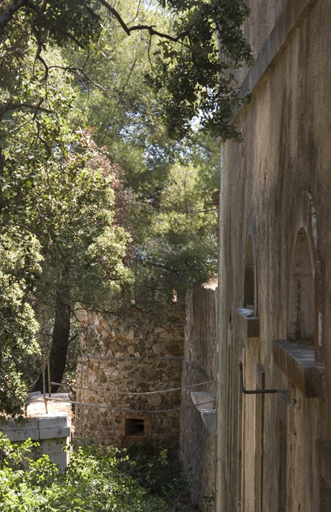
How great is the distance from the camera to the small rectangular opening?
51.3 feet

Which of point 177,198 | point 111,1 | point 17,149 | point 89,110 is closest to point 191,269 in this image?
point 177,198

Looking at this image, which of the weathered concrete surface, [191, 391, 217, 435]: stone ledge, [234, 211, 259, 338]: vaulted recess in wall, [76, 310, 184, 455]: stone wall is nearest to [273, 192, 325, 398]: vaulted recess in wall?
[234, 211, 259, 338]: vaulted recess in wall

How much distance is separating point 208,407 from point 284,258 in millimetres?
7336

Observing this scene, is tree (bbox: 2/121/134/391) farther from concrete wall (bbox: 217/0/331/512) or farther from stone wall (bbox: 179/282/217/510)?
concrete wall (bbox: 217/0/331/512)

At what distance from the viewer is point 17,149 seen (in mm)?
6801

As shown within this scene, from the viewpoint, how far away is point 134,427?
15906 mm

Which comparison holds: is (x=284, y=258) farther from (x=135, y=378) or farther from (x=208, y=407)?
(x=135, y=378)

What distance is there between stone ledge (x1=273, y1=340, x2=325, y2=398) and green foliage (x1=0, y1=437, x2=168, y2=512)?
4625 millimetres

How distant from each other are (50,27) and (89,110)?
9.12m

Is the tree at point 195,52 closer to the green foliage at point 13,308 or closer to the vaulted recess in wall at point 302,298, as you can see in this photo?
the vaulted recess in wall at point 302,298

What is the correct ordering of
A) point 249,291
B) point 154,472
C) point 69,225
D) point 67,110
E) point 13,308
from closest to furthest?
point 249,291
point 67,110
point 13,308
point 69,225
point 154,472

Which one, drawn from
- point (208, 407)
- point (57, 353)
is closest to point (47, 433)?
point (208, 407)

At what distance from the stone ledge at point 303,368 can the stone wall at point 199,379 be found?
770 centimetres

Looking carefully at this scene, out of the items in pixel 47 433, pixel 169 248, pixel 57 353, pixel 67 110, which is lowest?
pixel 47 433
